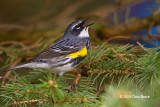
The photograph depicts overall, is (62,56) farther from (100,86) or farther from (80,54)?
(100,86)

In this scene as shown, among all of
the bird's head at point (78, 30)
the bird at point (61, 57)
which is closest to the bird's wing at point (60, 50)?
the bird at point (61, 57)

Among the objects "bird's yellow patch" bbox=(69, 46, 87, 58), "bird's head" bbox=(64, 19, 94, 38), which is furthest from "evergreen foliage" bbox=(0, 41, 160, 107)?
"bird's head" bbox=(64, 19, 94, 38)

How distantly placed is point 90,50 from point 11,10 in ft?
5.77

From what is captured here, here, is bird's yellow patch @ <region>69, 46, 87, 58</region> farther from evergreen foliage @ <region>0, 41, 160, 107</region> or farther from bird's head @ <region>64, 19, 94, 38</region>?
bird's head @ <region>64, 19, 94, 38</region>

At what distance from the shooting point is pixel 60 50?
1.37 metres

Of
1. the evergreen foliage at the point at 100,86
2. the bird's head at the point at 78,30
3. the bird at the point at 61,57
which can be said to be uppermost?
the bird's head at the point at 78,30

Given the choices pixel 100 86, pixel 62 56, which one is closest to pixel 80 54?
pixel 62 56

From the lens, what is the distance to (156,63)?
877mm

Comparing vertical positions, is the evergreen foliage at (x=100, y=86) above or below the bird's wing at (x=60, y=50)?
below

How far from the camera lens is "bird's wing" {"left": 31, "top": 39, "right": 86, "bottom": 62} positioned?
1319 millimetres

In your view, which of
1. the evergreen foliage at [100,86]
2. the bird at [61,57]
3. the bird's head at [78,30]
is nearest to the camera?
the evergreen foliage at [100,86]

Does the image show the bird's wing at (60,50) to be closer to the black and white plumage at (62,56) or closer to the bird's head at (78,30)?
the black and white plumage at (62,56)

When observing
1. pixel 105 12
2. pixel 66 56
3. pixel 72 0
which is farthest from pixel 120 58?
pixel 72 0

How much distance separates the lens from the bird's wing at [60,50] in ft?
4.33
